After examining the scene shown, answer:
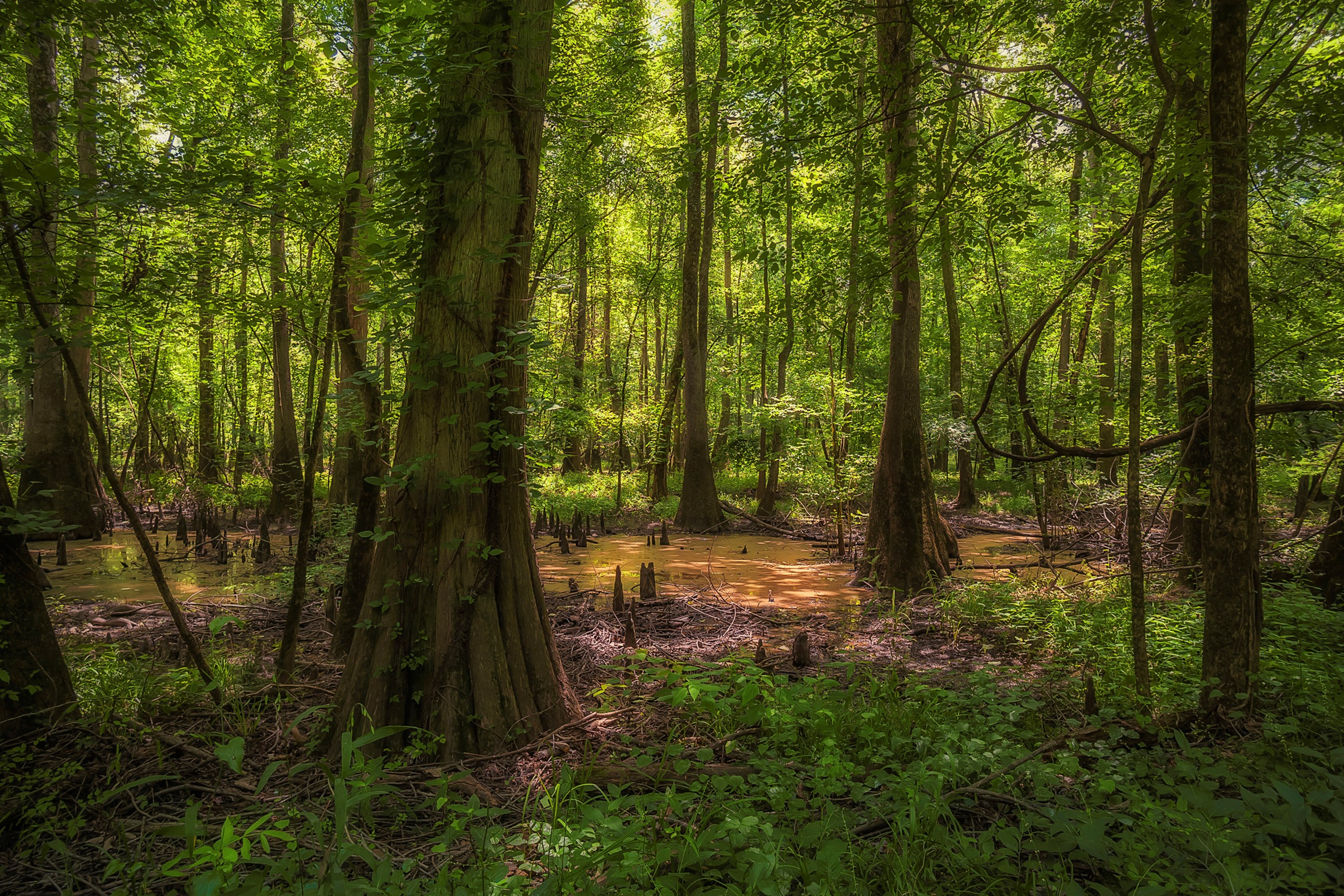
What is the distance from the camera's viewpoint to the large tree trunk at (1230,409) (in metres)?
3.10

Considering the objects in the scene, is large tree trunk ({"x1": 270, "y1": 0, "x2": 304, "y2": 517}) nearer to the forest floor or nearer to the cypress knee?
the forest floor

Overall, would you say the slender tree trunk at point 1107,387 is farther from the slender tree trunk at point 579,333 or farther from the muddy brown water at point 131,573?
the slender tree trunk at point 579,333

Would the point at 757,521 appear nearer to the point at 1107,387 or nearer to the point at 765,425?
the point at 765,425

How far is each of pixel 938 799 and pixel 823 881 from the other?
0.66 metres

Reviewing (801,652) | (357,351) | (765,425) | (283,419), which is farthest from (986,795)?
(283,419)

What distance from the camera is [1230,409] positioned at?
10.5 feet

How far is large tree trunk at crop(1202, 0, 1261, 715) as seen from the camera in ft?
10.2

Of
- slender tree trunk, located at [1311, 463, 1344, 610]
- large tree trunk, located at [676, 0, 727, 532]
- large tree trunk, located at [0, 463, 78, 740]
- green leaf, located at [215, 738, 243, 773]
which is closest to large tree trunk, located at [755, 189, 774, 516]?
large tree trunk, located at [676, 0, 727, 532]

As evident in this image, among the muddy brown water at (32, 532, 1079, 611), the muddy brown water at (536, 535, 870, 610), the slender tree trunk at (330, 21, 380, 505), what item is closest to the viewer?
the slender tree trunk at (330, 21, 380, 505)

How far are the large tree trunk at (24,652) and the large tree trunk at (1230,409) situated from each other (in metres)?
5.85

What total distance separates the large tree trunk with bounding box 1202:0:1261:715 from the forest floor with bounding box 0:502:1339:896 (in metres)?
0.65

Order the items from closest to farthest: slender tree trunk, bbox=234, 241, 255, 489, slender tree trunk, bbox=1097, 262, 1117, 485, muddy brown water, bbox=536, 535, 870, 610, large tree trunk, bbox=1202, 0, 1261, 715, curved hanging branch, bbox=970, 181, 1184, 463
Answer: large tree trunk, bbox=1202, 0, 1261, 715 → curved hanging branch, bbox=970, 181, 1184, 463 → slender tree trunk, bbox=234, 241, 255, 489 → muddy brown water, bbox=536, 535, 870, 610 → slender tree trunk, bbox=1097, 262, 1117, 485

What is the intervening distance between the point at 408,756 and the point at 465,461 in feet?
4.85

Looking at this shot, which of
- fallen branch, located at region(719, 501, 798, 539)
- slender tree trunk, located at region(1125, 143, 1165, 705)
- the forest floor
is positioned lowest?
the forest floor
